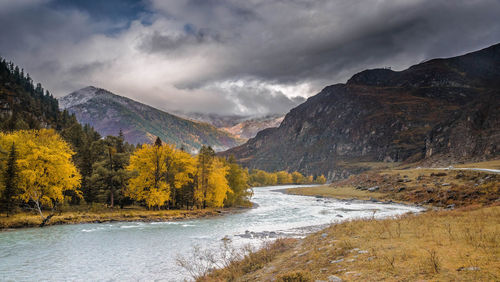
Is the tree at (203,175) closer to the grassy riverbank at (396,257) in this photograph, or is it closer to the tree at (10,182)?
the tree at (10,182)

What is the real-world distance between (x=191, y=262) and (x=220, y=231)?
15.5 meters

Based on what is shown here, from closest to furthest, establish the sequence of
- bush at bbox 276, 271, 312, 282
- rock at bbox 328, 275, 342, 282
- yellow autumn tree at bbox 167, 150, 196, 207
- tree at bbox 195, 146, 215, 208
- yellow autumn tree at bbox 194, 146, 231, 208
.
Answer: rock at bbox 328, 275, 342, 282
bush at bbox 276, 271, 312, 282
yellow autumn tree at bbox 167, 150, 196, 207
tree at bbox 195, 146, 215, 208
yellow autumn tree at bbox 194, 146, 231, 208

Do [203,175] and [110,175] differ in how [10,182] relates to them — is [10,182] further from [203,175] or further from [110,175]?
[203,175]

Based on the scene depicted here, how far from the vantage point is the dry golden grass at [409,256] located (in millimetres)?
8758

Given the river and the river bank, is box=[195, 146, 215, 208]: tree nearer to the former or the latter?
the river bank

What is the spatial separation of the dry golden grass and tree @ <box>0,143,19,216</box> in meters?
39.2

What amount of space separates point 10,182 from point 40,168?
3975 millimetres

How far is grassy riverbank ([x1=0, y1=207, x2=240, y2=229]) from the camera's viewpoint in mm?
37594

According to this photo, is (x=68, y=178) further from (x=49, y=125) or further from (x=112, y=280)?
(x=49, y=125)

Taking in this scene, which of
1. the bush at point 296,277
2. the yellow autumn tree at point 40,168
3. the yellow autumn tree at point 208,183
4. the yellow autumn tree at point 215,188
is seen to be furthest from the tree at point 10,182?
the bush at point 296,277

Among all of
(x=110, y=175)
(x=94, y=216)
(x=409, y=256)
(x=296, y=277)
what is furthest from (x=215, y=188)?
(x=409, y=256)

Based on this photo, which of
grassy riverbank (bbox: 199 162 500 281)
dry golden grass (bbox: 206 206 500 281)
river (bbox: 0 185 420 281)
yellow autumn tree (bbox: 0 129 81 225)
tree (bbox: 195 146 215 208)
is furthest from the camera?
tree (bbox: 195 146 215 208)

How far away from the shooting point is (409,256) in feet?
35.4

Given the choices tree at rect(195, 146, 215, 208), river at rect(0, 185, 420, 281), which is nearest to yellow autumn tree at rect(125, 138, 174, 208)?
tree at rect(195, 146, 215, 208)
